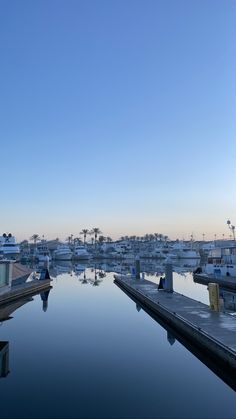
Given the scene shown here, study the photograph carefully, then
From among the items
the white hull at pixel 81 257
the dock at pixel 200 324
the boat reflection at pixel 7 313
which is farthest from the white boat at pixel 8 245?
the white hull at pixel 81 257

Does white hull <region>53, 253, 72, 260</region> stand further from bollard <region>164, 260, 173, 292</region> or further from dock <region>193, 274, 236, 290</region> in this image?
bollard <region>164, 260, 173, 292</region>

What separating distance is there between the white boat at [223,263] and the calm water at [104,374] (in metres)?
27.3

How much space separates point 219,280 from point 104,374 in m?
34.1

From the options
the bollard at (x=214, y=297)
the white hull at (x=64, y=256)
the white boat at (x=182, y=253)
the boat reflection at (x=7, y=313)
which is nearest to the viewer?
the boat reflection at (x=7, y=313)

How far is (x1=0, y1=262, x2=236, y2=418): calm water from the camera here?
10.7m

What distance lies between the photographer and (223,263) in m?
52.9

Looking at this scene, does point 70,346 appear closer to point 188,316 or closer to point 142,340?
point 142,340

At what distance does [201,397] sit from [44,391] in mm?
4795

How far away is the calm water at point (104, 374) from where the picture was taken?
1069 centimetres

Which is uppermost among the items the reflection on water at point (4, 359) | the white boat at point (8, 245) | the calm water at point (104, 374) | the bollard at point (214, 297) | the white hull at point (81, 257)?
the white boat at point (8, 245)

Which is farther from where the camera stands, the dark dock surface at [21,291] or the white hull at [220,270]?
the white hull at [220,270]

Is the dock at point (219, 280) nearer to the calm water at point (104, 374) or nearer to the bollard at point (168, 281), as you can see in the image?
the bollard at point (168, 281)

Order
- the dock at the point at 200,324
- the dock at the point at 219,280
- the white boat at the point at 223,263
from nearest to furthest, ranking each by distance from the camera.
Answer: the dock at the point at 200,324
the dock at the point at 219,280
the white boat at the point at 223,263

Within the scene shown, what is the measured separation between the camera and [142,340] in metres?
19.3
